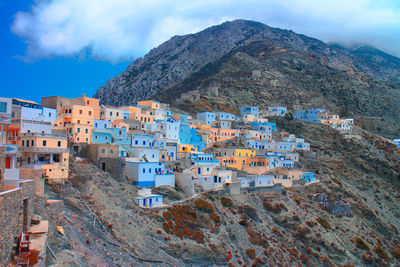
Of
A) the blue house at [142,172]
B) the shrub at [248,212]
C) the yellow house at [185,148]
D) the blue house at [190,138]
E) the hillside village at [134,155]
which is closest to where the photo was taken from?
the hillside village at [134,155]

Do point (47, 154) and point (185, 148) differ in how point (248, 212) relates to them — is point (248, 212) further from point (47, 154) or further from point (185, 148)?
point (47, 154)

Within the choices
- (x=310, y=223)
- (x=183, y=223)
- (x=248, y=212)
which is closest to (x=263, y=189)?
(x=248, y=212)

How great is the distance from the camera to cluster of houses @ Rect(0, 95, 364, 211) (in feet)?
107

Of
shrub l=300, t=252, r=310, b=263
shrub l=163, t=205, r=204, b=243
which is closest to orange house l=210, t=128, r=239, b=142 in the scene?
shrub l=300, t=252, r=310, b=263

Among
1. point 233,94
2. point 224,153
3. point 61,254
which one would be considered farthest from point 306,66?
point 61,254

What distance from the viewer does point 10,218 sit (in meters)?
14.7

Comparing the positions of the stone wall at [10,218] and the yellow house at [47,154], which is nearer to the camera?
the stone wall at [10,218]

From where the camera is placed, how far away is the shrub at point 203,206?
4300 cm

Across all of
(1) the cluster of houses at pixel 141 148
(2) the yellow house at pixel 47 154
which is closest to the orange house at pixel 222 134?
(1) the cluster of houses at pixel 141 148

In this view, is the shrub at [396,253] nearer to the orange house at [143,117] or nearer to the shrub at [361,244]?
the shrub at [361,244]

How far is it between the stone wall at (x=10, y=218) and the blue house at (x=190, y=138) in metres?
46.6

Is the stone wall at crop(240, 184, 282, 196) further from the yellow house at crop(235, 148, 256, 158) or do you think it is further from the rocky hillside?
the yellow house at crop(235, 148, 256, 158)

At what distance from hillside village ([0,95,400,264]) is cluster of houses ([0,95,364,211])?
10 cm

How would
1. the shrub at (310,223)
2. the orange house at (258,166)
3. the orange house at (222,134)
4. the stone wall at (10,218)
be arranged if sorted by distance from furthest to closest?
1. the orange house at (222,134)
2. the orange house at (258,166)
3. the shrub at (310,223)
4. the stone wall at (10,218)
